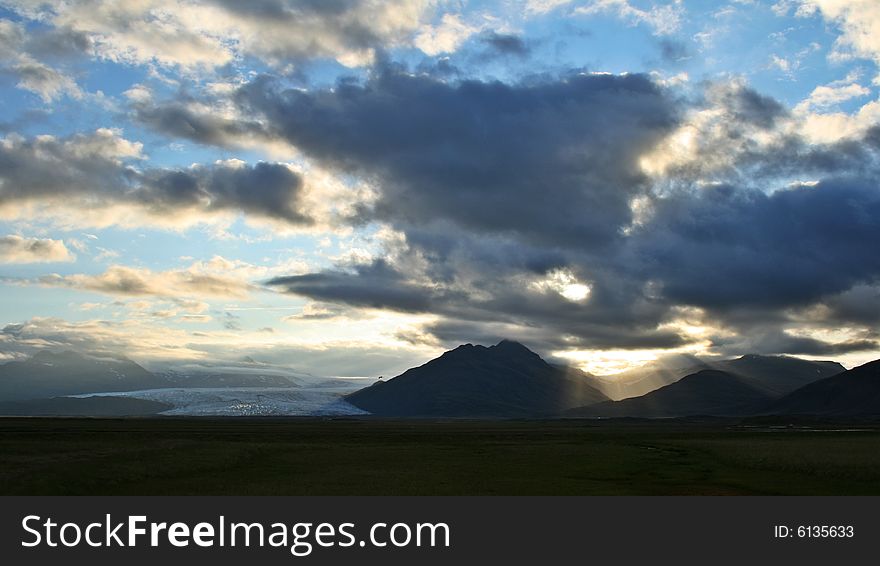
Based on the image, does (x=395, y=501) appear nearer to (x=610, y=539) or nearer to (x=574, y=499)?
(x=574, y=499)

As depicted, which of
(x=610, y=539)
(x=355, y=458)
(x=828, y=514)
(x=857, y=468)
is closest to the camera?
(x=610, y=539)

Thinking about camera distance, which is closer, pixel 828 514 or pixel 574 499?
pixel 828 514

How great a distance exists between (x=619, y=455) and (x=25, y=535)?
69322 mm

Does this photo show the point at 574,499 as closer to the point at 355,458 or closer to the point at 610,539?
the point at 610,539

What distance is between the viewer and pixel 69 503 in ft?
138

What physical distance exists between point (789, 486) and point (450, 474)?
26.3m

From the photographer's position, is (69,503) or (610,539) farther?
(69,503)

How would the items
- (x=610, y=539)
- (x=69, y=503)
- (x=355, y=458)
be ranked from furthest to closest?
(x=355, y=458) < (x=69, y=503) < (x=610, y=539)

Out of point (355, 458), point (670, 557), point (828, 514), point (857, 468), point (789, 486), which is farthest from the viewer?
point (355, 458)

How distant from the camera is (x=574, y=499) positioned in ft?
147

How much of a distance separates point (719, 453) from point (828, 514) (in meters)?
52.4

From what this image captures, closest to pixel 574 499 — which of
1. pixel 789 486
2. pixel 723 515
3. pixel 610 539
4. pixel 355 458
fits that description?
pixel 723 515

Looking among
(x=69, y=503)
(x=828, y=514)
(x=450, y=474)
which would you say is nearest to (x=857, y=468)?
(x=828, y=514)

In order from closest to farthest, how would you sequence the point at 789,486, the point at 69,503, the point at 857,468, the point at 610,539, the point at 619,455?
the point at 610,539 < the point at 69,503 < the point at 789,486 < the point at 857,468 < the point at 619,455
